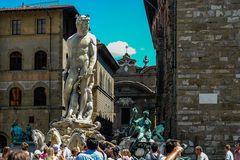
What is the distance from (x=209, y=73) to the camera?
18047mm

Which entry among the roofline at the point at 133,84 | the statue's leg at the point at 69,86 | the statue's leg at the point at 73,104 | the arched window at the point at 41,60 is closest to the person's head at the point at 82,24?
the statue's leg at the point at 69,86

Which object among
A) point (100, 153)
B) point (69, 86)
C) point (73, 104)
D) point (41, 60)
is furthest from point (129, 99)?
point (100, 153)

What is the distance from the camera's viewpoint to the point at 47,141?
16.7 metres

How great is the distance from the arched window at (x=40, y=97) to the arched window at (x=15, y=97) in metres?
1.20

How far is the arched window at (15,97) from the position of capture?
4438 cm

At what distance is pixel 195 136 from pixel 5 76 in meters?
29.2

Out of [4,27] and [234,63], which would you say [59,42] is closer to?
[4,27]

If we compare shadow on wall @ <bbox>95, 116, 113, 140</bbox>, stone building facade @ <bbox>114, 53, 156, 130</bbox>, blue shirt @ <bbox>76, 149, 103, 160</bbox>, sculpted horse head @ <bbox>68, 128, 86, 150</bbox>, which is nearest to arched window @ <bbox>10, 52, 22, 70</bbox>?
shadow on wall @ <bbox>95, 116, 113, 140</bbox>

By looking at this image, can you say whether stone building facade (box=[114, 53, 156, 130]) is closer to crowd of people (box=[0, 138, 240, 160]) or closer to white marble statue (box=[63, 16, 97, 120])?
white marble statue (box=[63, 16, 97, 120])

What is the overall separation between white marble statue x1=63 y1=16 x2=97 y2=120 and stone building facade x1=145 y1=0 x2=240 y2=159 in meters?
2.74

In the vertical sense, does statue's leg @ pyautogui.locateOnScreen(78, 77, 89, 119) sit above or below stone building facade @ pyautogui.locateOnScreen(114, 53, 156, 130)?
below

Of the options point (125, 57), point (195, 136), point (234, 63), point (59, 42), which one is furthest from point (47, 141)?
point (125, 57)

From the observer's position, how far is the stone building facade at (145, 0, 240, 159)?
58.8ft

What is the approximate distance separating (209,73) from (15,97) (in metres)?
28.4
